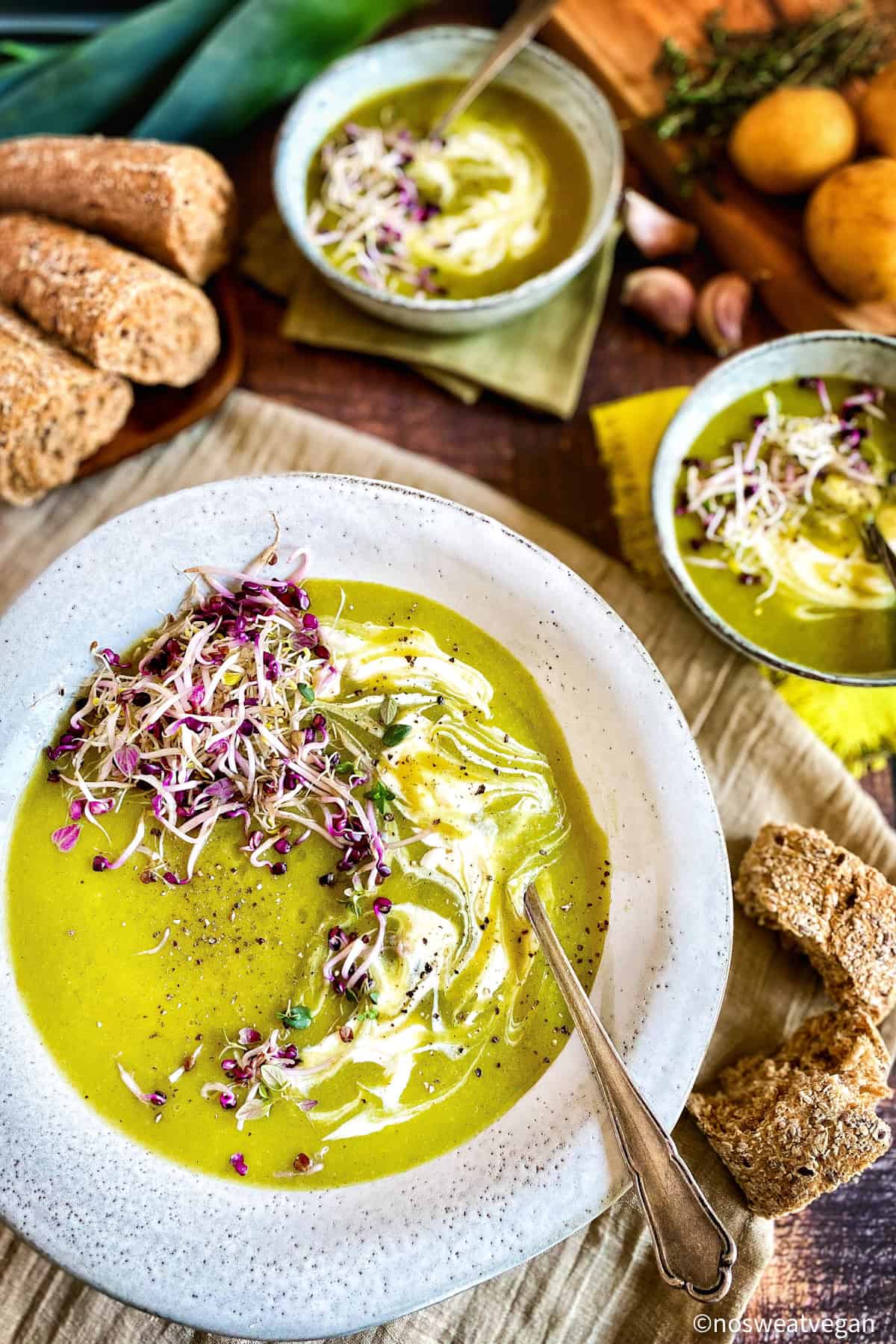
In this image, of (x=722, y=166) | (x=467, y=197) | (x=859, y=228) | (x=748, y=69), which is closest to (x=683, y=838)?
(x=859, y=228)

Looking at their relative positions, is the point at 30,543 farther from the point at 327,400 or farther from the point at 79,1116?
the point at 79,1116

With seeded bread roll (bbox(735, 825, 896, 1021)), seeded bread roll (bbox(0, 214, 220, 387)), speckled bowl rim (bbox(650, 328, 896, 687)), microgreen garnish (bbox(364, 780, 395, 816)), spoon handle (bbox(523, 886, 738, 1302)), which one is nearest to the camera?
spoon handle (bbox(523, 886, 738, 1302))

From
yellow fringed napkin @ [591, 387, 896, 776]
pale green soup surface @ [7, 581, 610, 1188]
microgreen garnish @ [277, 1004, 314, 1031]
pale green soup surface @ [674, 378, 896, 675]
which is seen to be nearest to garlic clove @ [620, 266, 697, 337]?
yellow fringed napkin @ [591, 387, 896, 776]

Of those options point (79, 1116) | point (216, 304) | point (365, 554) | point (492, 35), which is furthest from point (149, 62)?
point (79, 1116)

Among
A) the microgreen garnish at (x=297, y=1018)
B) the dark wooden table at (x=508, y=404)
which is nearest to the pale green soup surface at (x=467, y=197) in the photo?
the dark wooden table at (x=508, y=404)

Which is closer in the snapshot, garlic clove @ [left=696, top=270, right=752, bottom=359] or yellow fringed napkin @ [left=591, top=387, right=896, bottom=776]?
yellow fringed napkin @ [left=591, top=387, right=896, bottom=776]

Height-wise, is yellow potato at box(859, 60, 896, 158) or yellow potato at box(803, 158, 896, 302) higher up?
yellow potato at box(859, 60, 896, 158)

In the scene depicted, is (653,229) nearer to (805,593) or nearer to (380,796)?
(805,593)

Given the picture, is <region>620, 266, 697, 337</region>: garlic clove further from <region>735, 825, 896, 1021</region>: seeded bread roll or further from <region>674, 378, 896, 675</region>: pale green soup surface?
<region>735, 825, 896, 1021</region>: seeded bread roll
